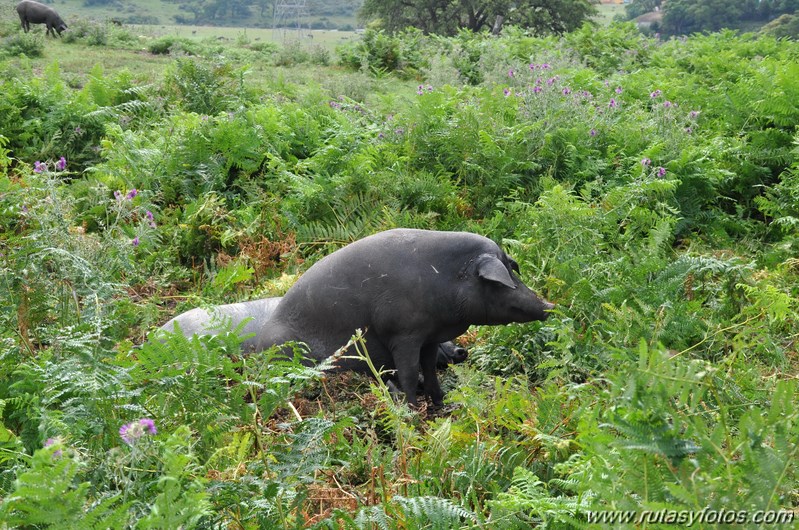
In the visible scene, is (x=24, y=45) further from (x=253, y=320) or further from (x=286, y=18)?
(x=286, y=18)

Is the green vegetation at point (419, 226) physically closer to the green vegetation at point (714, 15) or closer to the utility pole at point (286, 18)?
the utility pole at point (286, 18)

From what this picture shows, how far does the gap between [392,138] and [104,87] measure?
477 cm

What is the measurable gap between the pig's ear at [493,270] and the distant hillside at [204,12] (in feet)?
206

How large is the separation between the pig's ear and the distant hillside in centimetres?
6290

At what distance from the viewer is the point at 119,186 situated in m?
8.46

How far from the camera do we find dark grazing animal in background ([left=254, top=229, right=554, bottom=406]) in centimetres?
492

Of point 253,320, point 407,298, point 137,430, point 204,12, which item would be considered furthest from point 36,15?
point 204,12

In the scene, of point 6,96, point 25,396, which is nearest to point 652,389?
point 25,396

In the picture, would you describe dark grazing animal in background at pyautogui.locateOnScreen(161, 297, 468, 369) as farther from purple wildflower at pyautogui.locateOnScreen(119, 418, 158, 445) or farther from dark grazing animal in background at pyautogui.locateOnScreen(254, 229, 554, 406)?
purple wildflower at pyautogui.locateOnScreen(119, 418, 158, 445)

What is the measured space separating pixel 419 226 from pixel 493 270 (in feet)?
7.90

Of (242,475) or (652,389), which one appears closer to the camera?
(652,389)

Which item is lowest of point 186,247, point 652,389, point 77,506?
point 186,247

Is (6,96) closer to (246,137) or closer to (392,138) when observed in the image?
(246,137)

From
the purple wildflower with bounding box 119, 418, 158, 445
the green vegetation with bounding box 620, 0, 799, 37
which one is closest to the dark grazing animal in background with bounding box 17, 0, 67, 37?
the purple wildflower with bounding box 119, 418, 158, 445
